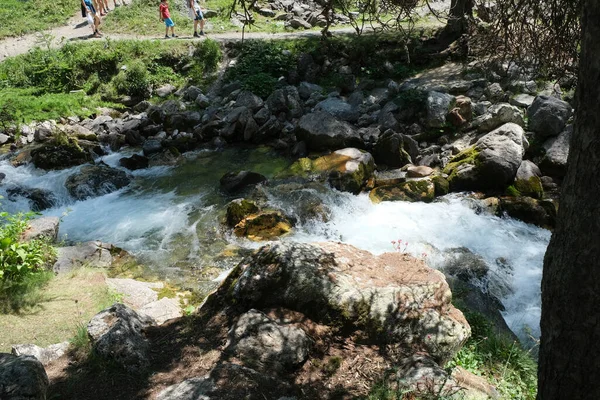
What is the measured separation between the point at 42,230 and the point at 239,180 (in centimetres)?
456

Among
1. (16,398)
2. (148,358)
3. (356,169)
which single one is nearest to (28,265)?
(148,358)

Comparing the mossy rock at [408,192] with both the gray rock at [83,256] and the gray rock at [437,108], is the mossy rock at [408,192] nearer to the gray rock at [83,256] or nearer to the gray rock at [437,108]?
the gray rock at [437,108]

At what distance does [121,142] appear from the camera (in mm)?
14555

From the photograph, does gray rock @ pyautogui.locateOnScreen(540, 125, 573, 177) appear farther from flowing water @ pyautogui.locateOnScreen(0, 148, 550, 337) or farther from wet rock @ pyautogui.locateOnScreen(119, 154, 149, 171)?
wet rock @ pyautogui.locateOnScreen(119, 154, 149, 171)

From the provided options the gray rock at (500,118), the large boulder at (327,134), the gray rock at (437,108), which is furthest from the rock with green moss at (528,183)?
the large boulder at (327,134)

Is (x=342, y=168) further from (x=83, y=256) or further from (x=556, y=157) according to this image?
(x=83, y=256)

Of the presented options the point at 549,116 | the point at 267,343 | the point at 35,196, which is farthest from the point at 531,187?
the point at 35,196

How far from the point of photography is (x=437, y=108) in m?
13.3

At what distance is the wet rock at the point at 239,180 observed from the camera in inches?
456

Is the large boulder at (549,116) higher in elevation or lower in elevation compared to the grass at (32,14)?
lower

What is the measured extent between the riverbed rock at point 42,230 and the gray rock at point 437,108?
31.6 ft

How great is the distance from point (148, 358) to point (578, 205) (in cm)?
376

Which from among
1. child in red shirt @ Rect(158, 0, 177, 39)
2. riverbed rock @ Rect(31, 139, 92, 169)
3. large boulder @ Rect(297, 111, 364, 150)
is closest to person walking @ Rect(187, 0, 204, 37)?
child in red shirt @ Rect(158, 0, 177, 39)

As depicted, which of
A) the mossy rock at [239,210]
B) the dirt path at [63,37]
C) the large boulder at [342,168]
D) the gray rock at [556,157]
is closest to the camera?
the mossy rock at [239,210]
